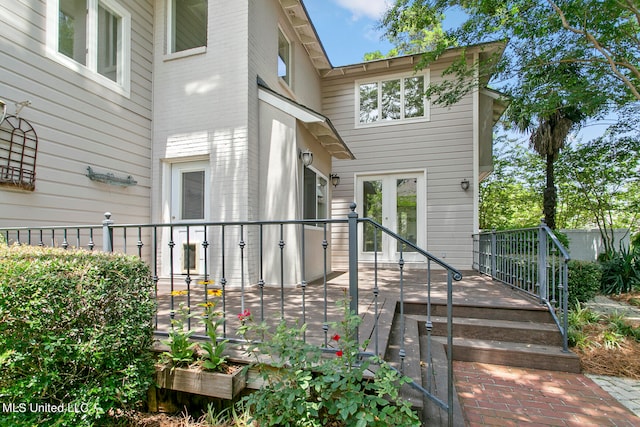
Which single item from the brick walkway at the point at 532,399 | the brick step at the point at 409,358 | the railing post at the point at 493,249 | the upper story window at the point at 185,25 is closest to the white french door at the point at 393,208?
the railing post at the point at 493,249

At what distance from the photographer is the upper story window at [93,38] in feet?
13.2

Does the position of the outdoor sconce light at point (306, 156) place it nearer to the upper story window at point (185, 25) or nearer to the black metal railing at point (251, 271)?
the black metal railing at point (251, 271)

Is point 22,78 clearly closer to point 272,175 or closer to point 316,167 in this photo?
point 272,175

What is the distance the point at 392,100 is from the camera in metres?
7.96

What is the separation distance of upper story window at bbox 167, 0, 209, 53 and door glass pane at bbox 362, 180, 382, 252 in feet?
15.9

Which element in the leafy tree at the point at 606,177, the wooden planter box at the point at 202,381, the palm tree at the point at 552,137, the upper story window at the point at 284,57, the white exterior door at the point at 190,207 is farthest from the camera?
the leafy tree at the point at 606,177

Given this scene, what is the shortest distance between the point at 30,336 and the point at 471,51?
28.1 ft

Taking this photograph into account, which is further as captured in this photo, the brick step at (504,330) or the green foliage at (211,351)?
the brick step at (504,330)

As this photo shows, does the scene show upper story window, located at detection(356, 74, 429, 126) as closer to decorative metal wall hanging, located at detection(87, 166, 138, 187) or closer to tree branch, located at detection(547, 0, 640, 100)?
tree branch, located at detection(547, 0, 640, 100)

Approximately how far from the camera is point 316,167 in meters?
6.15

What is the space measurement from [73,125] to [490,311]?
5.92m

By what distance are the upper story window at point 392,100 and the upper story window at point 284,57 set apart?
226 centimetres

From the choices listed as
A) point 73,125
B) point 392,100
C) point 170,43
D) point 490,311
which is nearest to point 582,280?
point 490,311

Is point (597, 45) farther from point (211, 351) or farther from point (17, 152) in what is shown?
point (17, 152)
